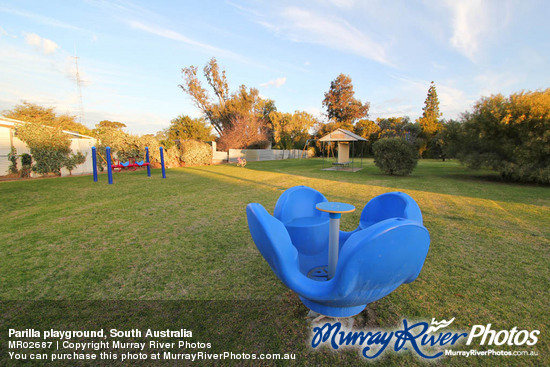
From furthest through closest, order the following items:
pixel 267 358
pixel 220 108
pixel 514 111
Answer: pixel 220 108
pixel 514 111
pixel 267 358

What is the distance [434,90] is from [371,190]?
55.0 meters

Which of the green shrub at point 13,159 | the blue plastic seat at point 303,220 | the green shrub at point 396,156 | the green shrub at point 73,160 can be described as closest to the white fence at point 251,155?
the green shrub at point 73,160

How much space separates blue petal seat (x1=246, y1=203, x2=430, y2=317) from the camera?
4.21 ft

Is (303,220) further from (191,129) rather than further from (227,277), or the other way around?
(191,129)

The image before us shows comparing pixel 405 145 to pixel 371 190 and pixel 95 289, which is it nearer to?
pixel 371 190

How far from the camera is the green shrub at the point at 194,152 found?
65.6 feet

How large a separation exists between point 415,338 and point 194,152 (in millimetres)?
20532

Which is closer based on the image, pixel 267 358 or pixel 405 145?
pixel 267 358

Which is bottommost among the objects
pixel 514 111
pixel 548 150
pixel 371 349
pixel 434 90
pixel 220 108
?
pixel 371 349

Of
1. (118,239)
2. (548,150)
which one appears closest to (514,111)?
(548,150)

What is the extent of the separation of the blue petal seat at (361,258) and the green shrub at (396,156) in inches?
485

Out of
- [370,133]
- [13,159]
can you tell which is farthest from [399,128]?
[13,159]

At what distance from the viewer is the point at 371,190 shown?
27.5 feet

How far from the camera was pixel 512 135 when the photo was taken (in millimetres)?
9555
